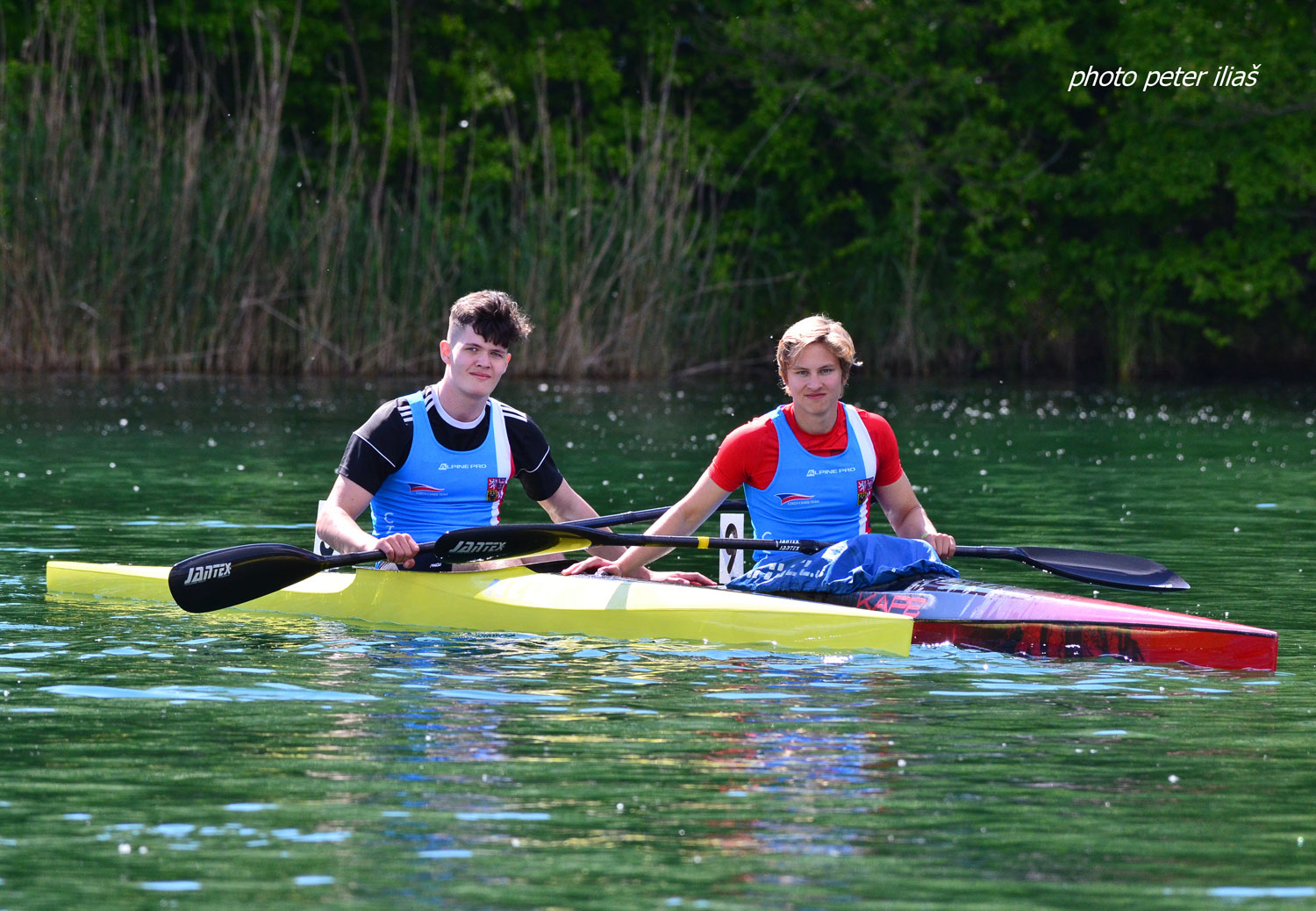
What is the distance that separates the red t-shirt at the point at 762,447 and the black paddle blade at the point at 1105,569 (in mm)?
830

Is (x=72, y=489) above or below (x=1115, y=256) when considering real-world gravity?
below

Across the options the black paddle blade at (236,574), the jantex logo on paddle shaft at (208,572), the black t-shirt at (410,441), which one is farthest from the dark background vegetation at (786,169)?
the jantex logo on paddle shaft at (208,572)

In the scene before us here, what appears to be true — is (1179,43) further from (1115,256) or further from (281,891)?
(281,891)

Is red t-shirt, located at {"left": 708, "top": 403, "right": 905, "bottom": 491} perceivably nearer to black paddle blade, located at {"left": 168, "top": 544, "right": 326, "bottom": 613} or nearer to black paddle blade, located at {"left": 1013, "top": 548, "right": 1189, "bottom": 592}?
black paddle blade, located at {"left": 1013, "top": 548, "right": 1189, "bottom": 592}

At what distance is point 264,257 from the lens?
2152 centimetres

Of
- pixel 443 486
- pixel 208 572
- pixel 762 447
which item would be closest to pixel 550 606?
pixel 443 486

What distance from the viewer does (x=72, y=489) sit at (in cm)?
1244

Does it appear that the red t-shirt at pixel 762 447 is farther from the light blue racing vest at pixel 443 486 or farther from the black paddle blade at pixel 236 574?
the black paddle blade at pixel 236 574

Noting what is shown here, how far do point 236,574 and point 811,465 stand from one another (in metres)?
2.17

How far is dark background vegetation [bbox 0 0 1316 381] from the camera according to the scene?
22734mm

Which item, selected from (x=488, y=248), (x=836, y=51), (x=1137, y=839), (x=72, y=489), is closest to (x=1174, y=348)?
(x=836, y=51)

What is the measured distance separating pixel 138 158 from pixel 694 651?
15286 mm

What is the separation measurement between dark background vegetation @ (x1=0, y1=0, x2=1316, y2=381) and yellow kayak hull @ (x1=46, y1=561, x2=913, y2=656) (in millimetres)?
13872

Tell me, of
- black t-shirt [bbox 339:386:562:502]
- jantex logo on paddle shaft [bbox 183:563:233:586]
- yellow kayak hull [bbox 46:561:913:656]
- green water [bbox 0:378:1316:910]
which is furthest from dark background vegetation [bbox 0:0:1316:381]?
jantex logo on paddle shaft [bbox 183:563:233:586]
